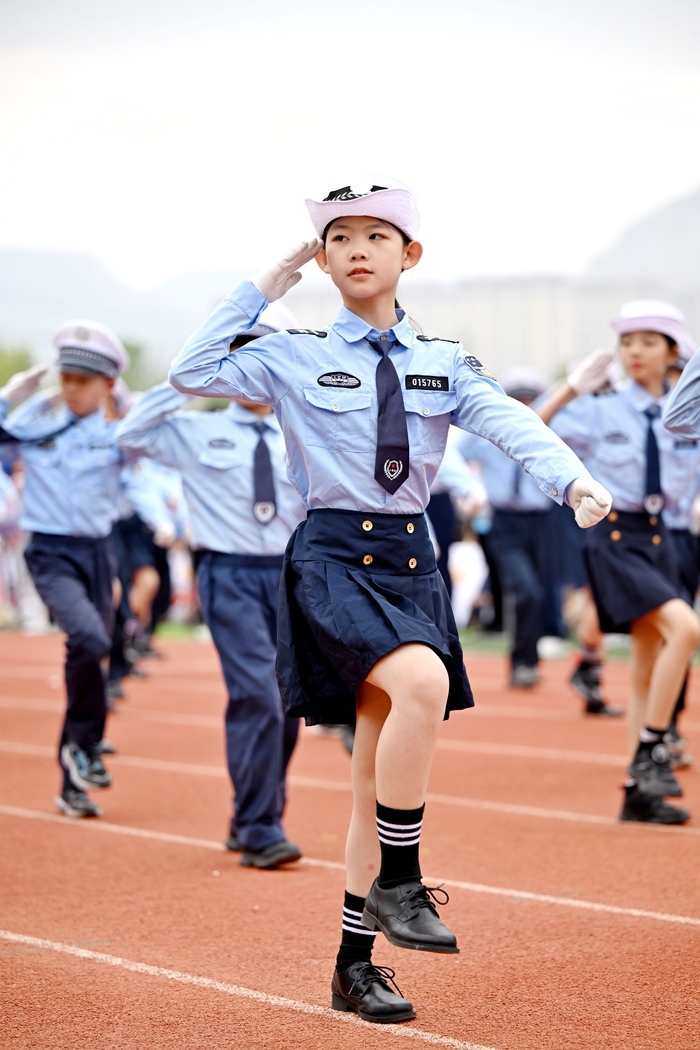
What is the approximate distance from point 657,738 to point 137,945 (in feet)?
9.95

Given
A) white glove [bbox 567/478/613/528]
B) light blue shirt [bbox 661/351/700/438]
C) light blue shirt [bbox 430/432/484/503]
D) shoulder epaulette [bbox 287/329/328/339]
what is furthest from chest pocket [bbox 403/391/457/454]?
light blue shirt [bbox 430/432/484/503]

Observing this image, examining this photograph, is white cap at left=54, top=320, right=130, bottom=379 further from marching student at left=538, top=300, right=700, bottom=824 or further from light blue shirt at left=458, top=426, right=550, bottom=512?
light blue shirt at left=458, top=426, right=550, bottom=512

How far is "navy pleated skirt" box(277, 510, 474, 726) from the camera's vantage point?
3.81 m

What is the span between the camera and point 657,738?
687 cm

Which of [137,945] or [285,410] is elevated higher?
[285,410]

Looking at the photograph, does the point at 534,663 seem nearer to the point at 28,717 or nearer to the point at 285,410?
the point at 28,717

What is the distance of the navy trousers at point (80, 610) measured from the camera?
7.30 m

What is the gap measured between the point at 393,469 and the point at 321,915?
2.03 meters

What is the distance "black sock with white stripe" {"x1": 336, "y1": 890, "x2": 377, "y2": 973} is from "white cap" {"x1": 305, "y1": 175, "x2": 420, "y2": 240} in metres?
1.89

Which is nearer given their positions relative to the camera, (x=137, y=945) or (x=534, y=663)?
(x=137, y=945)

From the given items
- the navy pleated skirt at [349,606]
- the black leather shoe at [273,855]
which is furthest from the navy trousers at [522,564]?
the navy pleated skirt at [349,606]

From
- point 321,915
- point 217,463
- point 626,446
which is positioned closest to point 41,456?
point 217,463

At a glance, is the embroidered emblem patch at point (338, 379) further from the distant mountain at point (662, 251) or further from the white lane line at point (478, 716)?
the distant mountain at point (662, 251)

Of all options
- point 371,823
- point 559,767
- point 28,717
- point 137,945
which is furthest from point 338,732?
point 371,823
